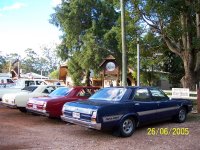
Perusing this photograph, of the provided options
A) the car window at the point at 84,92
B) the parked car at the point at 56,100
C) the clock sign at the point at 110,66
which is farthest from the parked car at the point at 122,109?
the clock sign at the point at 110,66

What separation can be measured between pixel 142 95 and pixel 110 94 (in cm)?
108

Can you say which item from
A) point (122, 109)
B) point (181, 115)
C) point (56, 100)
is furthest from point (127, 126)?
point (56, 100)

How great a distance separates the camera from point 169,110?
10625mm

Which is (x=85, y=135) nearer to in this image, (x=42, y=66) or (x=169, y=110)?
(x=169, y=110)

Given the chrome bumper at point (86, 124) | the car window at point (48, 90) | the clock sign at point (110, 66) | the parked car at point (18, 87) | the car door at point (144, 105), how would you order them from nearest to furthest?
the chrome bumper at point (86, 124), the car door at point (144, 105), the car window at point (48, 90), the parked car at point (18, 87), the clock sign at point (110, 66)

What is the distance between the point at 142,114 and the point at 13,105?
743 cm

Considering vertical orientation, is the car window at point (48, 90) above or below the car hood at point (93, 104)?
above

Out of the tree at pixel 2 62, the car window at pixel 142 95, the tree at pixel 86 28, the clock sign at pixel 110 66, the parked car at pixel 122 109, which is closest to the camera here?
the parked car at pixel 122 109

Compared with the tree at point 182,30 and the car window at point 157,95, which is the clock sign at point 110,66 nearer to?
the tree at point 182,30

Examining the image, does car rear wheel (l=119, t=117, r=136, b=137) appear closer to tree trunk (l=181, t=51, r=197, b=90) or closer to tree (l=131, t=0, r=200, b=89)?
tree (l=131, t=0, r=200, b=89)

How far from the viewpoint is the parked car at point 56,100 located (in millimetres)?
11266

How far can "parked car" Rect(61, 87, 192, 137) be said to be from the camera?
8344 millimetres

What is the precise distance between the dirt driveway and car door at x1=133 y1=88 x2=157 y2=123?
47cm

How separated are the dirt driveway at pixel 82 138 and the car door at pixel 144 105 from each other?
47 cm
